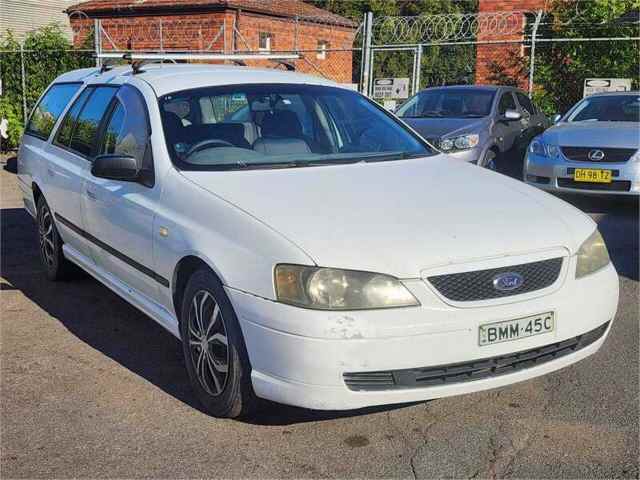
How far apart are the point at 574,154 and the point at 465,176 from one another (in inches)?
211

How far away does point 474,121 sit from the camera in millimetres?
10875

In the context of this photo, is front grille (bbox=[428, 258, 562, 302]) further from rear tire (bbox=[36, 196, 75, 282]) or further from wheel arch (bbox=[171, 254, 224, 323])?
rear tire (bbox=[36, 196, 75, 282])

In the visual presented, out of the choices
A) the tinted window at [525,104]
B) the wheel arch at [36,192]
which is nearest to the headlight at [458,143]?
the tinted window at [525,104]

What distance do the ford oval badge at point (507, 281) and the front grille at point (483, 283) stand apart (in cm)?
1

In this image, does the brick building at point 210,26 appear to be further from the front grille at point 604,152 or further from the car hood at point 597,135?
the front grille at point 604,152

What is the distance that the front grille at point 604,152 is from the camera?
879cm

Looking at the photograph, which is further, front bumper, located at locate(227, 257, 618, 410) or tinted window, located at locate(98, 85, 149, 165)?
tinted window, located at locate(98, 85, 149, 165)

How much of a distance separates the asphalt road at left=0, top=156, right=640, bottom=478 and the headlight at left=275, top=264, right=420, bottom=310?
701 mm

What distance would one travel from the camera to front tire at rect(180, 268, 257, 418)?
345 centimetres

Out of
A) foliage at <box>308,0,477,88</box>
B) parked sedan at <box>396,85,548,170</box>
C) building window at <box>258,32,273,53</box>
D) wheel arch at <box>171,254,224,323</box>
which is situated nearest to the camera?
wheel arch at <box>171,254,224,323</box>

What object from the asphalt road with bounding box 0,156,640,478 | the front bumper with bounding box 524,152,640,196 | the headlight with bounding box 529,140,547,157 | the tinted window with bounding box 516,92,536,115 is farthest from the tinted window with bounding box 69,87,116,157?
the tinted window with bounding box 516,92,536,115

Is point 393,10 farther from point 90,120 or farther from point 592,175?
point 90,120

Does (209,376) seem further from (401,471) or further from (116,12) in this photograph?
(116,12)

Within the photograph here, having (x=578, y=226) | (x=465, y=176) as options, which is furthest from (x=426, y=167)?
(x=578, y=226)
